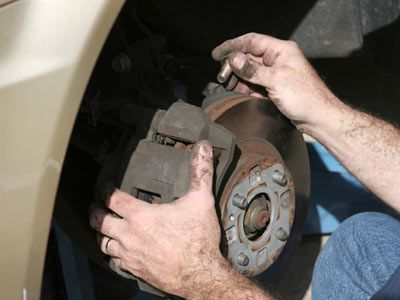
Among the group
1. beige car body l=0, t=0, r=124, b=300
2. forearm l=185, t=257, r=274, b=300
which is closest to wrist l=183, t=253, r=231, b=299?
forearm l=185, t=257, r=274, b=300

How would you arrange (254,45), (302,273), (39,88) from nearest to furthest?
(39,88)
(254,45)
(302,273)

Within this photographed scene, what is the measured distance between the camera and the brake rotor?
1374mm

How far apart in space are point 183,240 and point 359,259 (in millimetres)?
450

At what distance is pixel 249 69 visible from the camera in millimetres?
1415

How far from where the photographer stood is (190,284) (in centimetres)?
Result: 121

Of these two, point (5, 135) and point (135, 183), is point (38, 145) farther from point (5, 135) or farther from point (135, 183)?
point (135, 183)

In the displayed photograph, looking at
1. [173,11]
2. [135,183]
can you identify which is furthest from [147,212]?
[173,11]

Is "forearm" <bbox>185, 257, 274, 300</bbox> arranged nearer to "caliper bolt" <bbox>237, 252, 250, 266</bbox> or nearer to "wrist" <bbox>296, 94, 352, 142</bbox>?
"caliper bolt" <bbox>237, 252, 250, 266</bbox>

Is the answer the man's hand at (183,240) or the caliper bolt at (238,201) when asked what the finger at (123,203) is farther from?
the caliper bolt at (238,201)

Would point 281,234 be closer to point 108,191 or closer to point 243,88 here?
point 243,88

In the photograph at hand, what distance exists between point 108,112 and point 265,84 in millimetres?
326

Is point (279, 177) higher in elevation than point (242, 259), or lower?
higher

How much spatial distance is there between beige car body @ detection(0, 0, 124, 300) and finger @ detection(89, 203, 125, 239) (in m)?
0.25

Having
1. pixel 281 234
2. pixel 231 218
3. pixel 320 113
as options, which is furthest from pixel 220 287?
pixel 320 113
